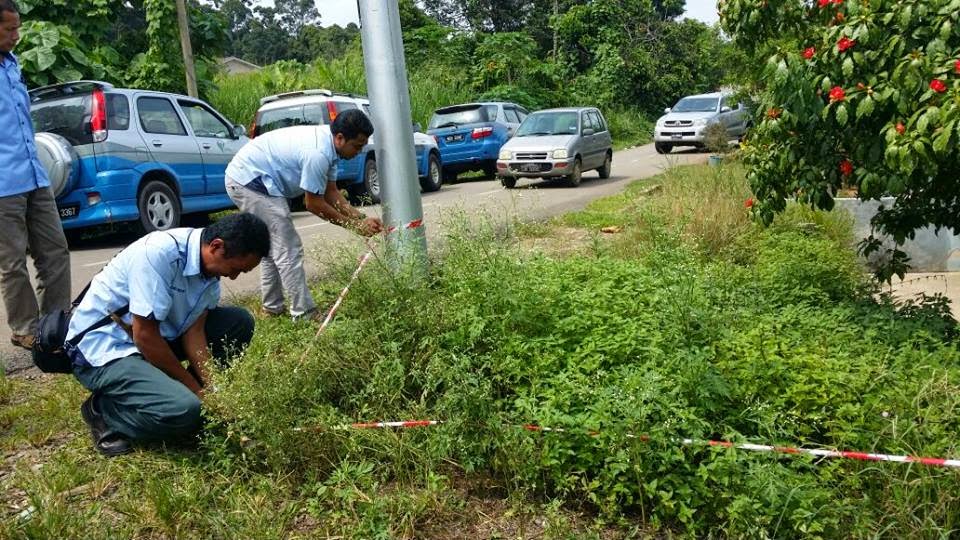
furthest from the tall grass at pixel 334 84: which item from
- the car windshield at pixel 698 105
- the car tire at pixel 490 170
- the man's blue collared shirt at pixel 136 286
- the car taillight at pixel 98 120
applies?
the man's blue collared shirt at pixel 136 286

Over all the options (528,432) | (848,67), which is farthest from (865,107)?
(528,432)

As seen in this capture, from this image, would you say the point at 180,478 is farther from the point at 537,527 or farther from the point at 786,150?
the point at 786,150

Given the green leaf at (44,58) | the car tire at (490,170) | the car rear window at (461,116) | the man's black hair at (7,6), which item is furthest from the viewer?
the car tire at (490,170)

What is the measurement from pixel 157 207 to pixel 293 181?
16.9 ft

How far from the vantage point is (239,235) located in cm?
371

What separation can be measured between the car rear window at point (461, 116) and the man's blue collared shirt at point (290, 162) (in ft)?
42.8

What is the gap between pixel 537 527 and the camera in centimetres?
322

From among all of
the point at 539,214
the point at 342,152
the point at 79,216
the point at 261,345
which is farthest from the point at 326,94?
the point at 261,345

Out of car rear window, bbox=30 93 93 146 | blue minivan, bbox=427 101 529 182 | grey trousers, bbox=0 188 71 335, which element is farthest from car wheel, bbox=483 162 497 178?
grey trousers, bbox=0 188 71 335

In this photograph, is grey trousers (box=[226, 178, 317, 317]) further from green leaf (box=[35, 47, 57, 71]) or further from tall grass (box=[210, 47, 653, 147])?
tall grass (box=[210, 47, 653, 147])

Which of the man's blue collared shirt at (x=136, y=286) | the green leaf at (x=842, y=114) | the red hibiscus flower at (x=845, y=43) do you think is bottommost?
the man's blue collared shirt at (x=136, y=286)

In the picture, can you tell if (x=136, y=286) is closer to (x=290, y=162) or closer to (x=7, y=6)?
(x=290, y=162)

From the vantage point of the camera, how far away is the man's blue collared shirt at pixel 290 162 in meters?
5.41

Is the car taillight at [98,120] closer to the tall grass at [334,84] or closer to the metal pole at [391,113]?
the metal pole at [391,113]
